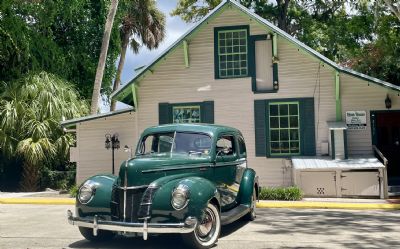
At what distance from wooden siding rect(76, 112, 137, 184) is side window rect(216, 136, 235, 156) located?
848 cm

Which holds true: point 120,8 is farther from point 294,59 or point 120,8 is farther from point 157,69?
point 294,59

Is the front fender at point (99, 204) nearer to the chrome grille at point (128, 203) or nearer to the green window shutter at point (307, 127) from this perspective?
the chrome grille at point (128, 203)

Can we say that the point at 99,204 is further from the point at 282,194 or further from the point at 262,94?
the point at 262,94

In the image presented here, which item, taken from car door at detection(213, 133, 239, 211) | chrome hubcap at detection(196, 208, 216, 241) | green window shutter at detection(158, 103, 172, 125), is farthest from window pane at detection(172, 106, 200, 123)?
chrome hubcap at detection(196, 208, 216, 241)

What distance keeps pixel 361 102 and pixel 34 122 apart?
12.9 meters

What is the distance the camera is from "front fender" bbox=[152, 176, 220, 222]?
6.16 m

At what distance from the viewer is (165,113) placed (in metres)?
15.8

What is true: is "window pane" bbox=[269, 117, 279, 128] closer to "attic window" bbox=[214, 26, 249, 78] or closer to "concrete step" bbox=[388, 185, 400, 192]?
"attic window" bbox=[214, 26, 249, 78]

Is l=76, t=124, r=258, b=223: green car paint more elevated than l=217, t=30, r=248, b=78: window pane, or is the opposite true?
l=217, t=30, r=248, b=78: window pane

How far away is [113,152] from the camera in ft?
53.3

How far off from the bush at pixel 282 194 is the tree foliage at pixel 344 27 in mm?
7763

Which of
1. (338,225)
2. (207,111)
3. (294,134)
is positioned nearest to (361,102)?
(294,134)

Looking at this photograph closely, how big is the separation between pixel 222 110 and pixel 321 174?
4.23m

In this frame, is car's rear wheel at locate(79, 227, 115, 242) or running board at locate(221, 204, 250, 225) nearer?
car's rear wheel at locate(79, 227, 115, 242)
